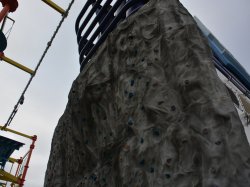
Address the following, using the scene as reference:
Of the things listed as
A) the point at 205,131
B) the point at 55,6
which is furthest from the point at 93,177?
the point at 55,6

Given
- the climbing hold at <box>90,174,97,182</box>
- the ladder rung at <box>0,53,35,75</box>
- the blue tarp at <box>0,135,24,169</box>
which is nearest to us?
the climbing hold at <box>90,174,97,182</box>

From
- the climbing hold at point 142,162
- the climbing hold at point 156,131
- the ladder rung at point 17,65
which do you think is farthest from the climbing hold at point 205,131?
the ladder rung at point 17,65

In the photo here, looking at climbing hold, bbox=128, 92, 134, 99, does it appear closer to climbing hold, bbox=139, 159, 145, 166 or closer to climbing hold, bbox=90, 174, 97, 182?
climbing hold, bbox=139, 159, 145, 166

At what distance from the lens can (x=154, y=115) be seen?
247 centimetres

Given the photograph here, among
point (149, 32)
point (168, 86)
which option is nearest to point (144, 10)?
point (149, 32)

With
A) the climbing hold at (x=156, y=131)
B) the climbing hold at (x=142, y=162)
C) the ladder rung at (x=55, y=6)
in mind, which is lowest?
the climbing hold at (x=142, y=162)

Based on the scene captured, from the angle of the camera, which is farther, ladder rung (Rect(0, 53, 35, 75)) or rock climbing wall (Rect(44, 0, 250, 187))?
ladder rung (Rect(0, 53, 35, 75))

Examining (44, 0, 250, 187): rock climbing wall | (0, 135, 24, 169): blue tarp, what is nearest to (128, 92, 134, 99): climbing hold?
(44, 0, 250, 187): rock climbing wall

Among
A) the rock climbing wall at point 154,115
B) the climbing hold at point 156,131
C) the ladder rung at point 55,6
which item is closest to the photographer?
the rock climbing wall at point 154,115

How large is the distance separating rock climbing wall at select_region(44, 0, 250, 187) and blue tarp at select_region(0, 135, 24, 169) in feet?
29.6

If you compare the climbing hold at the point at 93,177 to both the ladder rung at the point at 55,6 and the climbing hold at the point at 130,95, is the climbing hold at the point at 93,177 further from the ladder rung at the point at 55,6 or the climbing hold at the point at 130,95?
the ladder rung at the point at 55,6

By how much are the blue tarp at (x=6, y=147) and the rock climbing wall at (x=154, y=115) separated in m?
9.01

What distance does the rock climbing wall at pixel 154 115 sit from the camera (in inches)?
77.2

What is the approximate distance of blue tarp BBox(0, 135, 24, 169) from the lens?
1212 centimetres
